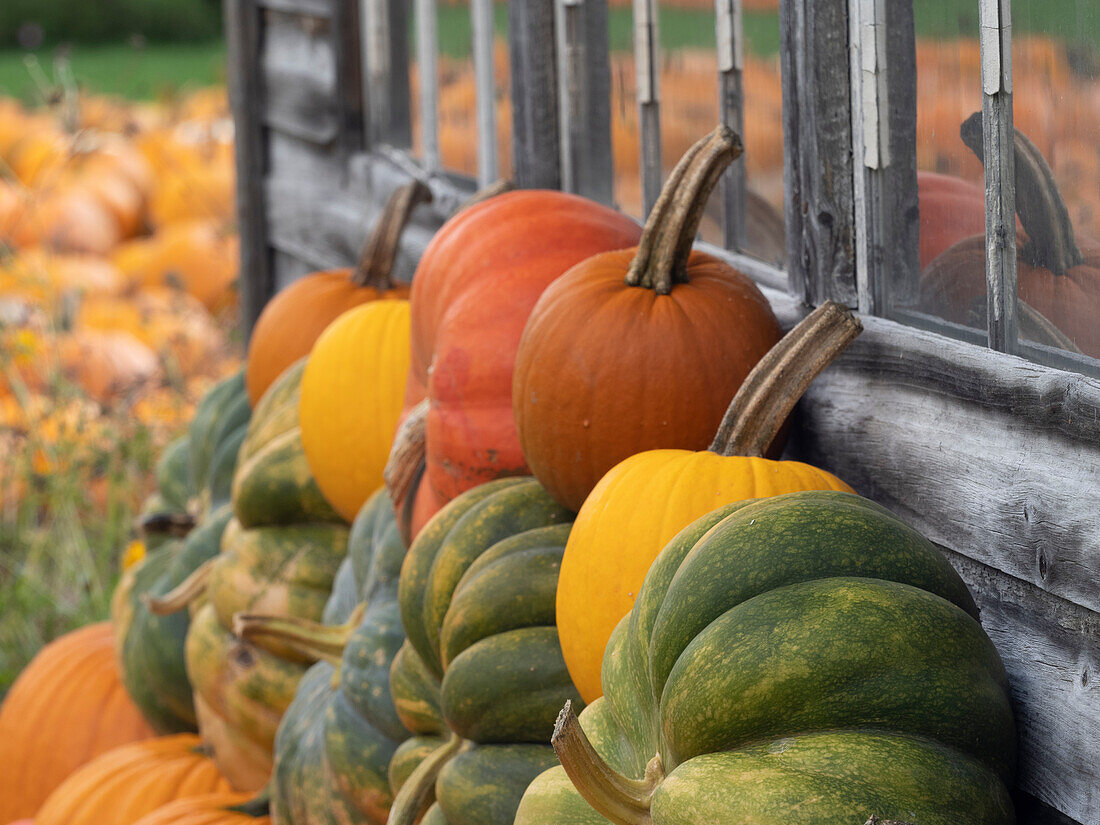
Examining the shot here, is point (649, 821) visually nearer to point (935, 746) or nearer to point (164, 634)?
point (935, 746)

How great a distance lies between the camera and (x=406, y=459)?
1953 mm

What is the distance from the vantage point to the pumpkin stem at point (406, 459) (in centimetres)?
195

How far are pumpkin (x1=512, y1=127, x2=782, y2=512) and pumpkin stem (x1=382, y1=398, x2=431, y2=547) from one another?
37 cm

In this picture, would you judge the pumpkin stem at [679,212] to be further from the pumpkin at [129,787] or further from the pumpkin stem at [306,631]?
the pumpkin at [129,787]

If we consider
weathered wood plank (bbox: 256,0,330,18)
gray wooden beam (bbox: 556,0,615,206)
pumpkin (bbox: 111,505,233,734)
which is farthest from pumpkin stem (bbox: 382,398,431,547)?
weathered wood plank (bbox: 256,0,330,18)

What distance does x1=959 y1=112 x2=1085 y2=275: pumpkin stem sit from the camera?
122 centimetres

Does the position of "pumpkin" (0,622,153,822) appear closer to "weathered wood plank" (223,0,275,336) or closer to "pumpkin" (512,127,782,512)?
"weathered wood plank" (223,0,275,336)

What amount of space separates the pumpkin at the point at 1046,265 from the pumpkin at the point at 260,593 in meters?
1.49

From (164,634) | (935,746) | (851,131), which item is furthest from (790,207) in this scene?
(164,634)

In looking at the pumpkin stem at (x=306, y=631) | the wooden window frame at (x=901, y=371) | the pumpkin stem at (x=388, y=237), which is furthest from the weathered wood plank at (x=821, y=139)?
the pumpkin stem at (x=388, y=237)

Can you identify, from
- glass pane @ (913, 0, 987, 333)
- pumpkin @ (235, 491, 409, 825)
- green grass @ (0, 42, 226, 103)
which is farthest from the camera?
green grass @ (0, 42, 226, 103)

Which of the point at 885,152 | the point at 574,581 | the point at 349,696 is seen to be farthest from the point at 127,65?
the point at 574,581

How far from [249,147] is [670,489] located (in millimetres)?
3231

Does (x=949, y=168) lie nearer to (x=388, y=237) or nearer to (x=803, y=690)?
(x=803, y=690)
